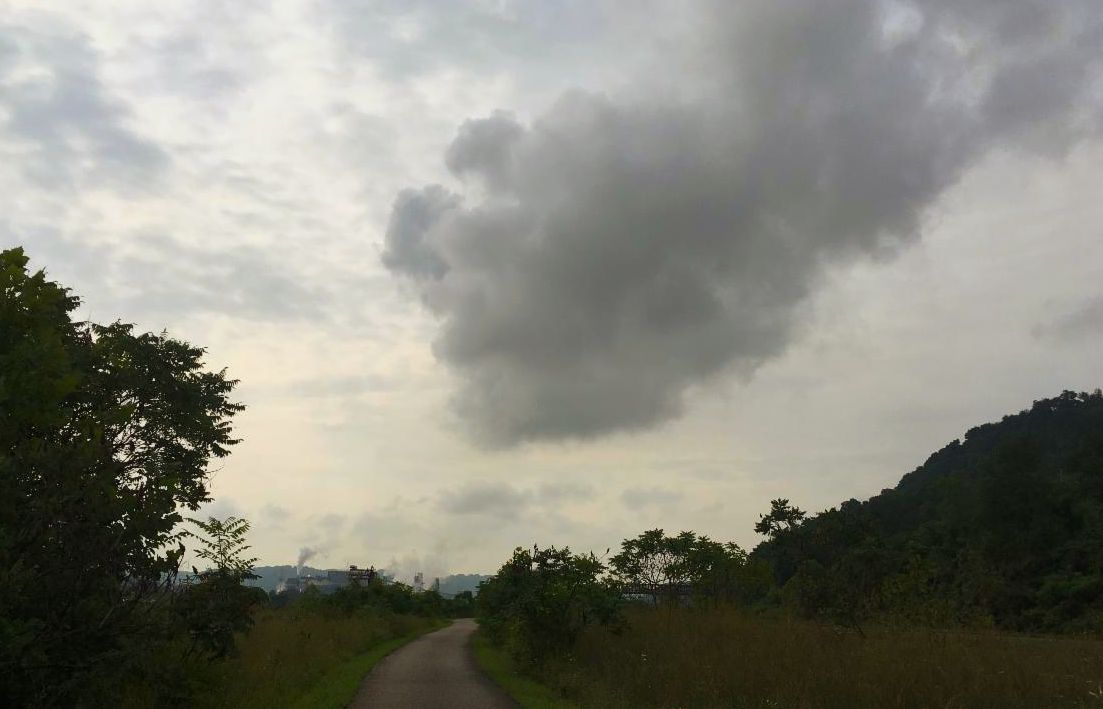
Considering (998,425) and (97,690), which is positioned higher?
(998,425)

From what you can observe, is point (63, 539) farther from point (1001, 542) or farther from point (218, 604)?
point (1001, 542)

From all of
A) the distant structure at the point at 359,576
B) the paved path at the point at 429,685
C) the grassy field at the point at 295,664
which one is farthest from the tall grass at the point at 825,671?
the distant structure at the point at 359,576

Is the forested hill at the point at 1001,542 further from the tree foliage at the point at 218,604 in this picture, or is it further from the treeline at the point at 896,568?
the tree foliage at the point at 218,604

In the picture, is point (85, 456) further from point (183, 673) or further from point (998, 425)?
point (998, 425)

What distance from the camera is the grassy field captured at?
13844mm

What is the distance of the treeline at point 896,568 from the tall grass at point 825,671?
0.97 m

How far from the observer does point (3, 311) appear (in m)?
9.96

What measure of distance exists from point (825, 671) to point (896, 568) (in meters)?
43.6

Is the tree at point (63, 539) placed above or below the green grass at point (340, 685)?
above

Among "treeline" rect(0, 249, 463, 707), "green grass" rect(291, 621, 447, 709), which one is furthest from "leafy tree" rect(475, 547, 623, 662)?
"treeline" rect(0, 249, 463, 707)

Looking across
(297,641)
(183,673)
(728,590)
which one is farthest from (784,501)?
(183,673)

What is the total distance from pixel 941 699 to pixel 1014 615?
50.0 m

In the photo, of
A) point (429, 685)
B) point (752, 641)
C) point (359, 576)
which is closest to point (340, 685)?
point (429, 685)

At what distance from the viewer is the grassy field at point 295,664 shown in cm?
1384
